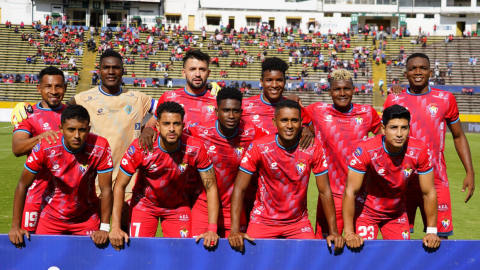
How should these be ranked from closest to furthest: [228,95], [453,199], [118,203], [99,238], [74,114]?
[99,238] → [74,114] → [118,203] → [228,95] → [453,199]

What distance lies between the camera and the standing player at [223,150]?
204 inches

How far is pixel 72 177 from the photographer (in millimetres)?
4824

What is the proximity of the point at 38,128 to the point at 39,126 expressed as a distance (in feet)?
0.09

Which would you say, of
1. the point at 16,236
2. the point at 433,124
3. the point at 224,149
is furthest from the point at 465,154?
the point at 16,236

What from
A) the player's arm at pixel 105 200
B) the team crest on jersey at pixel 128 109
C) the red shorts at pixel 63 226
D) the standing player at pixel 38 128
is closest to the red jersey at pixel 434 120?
the team crest on jersey at pixel 128 109

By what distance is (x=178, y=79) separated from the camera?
42.4 meters

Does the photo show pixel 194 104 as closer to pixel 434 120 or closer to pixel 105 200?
pixel 105 200

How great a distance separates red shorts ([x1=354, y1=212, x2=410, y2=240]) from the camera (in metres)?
5.15

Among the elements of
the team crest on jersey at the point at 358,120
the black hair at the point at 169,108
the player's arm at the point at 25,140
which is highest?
the black hair at the point at 169,108

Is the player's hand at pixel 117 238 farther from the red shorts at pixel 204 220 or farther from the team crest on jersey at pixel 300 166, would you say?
the team crest on jersey at pixel 300 166

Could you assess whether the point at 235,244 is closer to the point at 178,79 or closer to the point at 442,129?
the point at 442,129

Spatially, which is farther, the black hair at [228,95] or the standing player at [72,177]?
the black hair at [228,95]

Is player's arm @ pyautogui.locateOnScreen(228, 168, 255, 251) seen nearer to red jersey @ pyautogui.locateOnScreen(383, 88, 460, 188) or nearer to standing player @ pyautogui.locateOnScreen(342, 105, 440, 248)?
standing player @ pyautogui.locateOnScreen(342, 105, 440, 248)

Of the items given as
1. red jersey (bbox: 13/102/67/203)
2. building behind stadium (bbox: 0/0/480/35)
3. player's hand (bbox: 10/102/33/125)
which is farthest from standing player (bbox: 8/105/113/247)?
building behind stadium (bbox: 0/0/480/35)
